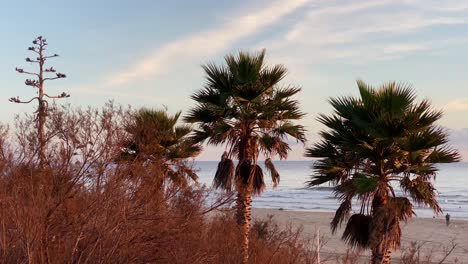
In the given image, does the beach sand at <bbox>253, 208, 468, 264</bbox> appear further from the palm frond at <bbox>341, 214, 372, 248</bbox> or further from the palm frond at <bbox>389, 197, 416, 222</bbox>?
the palm frond at <bbox>389, 197, 416, 222</bbox>

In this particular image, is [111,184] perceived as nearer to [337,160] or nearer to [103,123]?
[103,123]

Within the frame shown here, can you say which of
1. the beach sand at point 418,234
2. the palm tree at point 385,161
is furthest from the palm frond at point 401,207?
the beach sand at point 418,234

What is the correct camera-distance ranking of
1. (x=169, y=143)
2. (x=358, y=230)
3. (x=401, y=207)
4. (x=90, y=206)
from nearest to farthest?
(x=90, y=206) → (x=401, y=207) → (x=358, y=230) → (x=169, y=143)

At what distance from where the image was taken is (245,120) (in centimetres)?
1609

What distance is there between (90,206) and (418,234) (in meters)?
31.9

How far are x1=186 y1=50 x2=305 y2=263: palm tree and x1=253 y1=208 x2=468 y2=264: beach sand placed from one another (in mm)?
10171

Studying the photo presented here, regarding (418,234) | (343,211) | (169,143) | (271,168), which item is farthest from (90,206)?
(418,234)

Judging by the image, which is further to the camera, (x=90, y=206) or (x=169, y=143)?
(x=169, y=143)

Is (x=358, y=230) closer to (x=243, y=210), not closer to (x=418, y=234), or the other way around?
(x=243, y=210)

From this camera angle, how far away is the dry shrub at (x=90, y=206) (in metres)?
8.24

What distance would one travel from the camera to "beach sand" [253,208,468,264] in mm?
27578

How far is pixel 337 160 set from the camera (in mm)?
12875

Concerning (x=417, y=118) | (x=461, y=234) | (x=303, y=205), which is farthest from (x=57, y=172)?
(x=303, y=205)

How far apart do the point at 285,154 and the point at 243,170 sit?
4.57 ft
